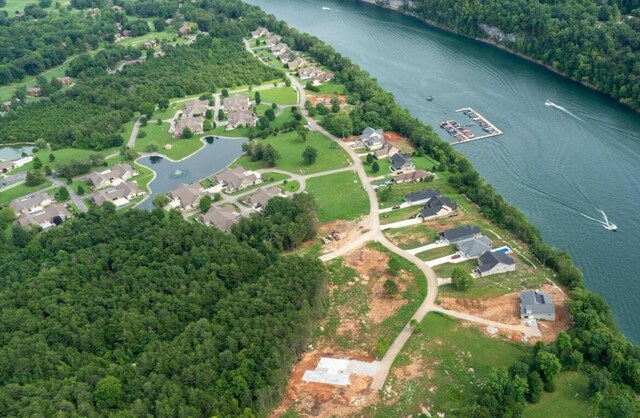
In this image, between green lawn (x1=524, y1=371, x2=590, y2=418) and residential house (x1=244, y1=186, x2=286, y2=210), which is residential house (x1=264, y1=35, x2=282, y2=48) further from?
green lawn (x1=524, y1=371, x2=590, y2=418)

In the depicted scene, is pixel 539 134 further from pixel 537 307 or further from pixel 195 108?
pixel 195 108

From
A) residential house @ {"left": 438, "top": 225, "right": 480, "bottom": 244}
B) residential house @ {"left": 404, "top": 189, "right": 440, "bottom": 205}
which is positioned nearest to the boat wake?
residential house @ {"left": 404, "top": 189, "right": 440, "bottom": 205}

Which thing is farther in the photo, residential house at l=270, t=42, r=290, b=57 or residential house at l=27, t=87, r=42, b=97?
residential house at l=270, t=42, r=290, b=57

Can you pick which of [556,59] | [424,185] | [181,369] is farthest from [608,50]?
[181,369]

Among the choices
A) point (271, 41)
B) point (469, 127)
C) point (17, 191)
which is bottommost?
point (17, 191)

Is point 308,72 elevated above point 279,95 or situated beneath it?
elevated above

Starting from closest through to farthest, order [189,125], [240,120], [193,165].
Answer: [193,165] < [189,125] < [240,120]

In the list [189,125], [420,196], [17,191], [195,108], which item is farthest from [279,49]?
[420,196]
